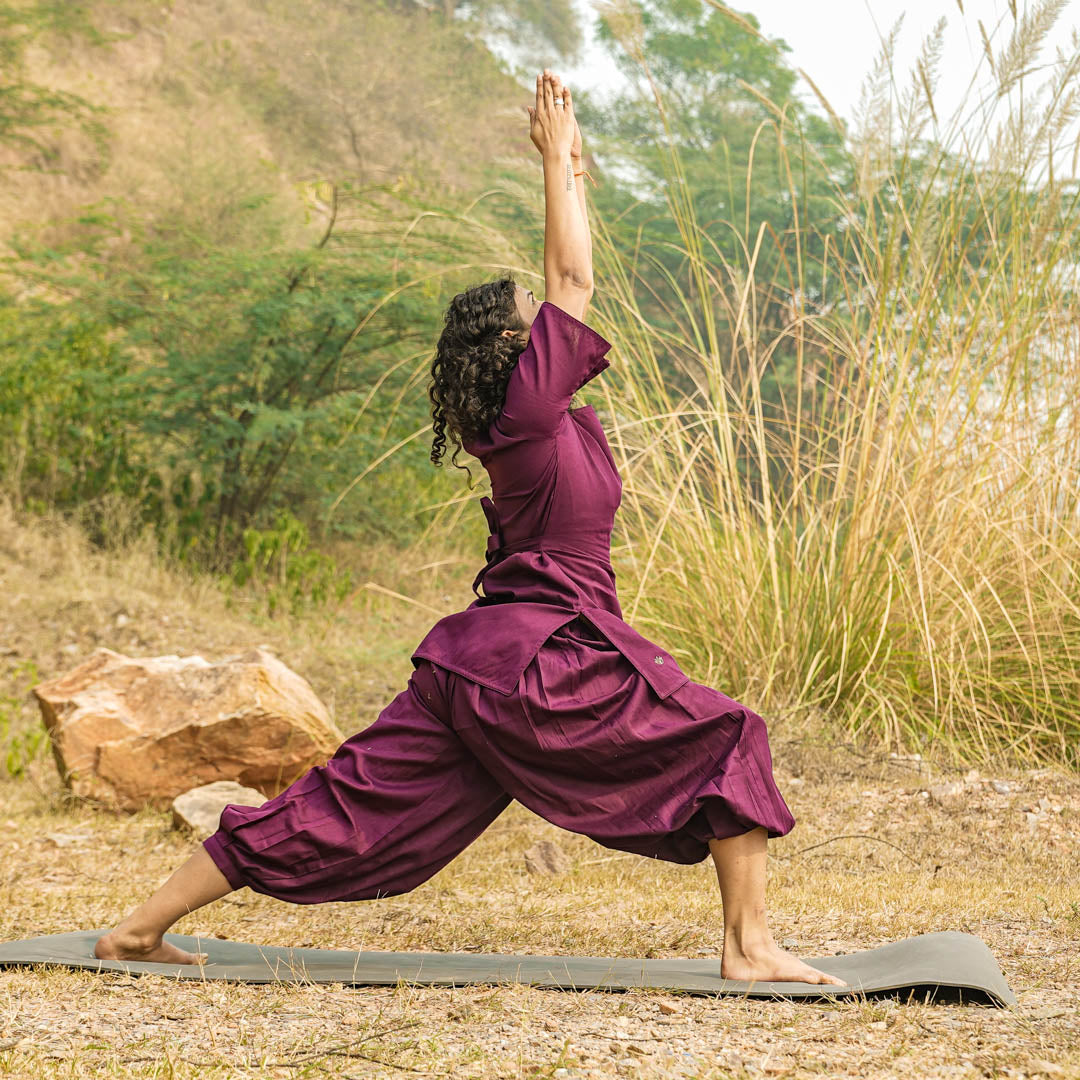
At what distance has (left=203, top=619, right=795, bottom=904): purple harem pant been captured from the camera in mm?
2078

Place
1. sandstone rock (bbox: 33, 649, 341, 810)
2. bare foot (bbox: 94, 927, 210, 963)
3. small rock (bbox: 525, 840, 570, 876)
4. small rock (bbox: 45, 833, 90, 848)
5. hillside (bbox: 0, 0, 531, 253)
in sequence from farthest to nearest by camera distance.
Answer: hillside (bbox: 0, 0, 531, 253) < sandstone rock (bbox: 33, 649, 341, 810) < small rock (bbox: 45, 833, 90, 848) < small rock (bbox: 525, 840, 570, 876) < bare foot (bbox: 94, 927, 210, 963)

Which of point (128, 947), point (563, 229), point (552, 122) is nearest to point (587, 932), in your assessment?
point (128, 947)

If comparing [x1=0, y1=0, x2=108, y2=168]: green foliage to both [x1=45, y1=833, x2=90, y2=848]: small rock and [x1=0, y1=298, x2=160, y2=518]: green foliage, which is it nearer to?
[x1=0, y1=298, x2=160, y2=518]: green foliage

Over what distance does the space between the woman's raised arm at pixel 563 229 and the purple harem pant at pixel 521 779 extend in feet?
1.99

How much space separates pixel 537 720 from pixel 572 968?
592 millimetres

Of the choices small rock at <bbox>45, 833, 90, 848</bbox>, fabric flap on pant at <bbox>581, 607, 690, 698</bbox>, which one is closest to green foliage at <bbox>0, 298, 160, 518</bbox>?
small rock at <bbox>45, 833, 90, 848</bbox>

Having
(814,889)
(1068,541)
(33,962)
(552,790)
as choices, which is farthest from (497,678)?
(1068,541)

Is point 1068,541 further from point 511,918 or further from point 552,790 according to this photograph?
point 552,790

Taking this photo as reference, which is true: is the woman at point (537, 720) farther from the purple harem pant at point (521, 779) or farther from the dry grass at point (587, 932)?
the dry grass at point (587, 932)

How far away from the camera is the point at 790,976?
2.08m

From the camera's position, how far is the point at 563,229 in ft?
7.02

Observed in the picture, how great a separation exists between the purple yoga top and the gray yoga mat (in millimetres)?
571

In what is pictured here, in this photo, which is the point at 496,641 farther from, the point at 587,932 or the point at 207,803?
the point at 207,803

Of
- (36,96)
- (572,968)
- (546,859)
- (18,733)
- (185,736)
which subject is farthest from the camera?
(36,96)
